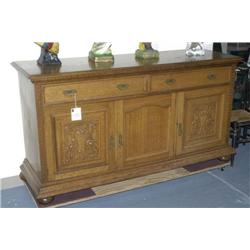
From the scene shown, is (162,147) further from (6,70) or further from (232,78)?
(6,70)

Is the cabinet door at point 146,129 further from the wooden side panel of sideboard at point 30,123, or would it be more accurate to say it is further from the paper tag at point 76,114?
the wooden side panel of sideboard at point 30,123

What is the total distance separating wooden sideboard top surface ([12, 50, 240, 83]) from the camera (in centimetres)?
203

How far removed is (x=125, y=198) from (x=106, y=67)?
2.96 feet

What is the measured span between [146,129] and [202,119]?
1.61ft

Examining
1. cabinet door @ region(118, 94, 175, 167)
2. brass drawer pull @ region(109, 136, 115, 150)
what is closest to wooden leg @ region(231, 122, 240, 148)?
cabinet door @ region(118, 94, 175, 167)

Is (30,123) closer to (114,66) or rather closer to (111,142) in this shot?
(111,142)

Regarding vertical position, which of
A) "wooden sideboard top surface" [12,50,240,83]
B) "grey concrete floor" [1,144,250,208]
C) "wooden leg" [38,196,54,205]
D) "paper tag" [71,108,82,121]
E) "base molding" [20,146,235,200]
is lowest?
"grey concrete floor" [1,144,250,208]

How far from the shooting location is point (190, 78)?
8.18ft

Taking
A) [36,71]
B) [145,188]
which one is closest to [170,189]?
[145,188]

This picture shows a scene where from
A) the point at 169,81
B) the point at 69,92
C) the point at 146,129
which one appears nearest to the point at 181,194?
the point at 146,129

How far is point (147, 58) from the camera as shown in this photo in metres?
2.49

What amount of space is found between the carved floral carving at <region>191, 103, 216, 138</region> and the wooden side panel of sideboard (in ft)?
3.74

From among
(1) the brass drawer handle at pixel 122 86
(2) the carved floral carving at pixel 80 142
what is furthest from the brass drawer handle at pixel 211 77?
(2) the carved floral carving at pixel 80 142

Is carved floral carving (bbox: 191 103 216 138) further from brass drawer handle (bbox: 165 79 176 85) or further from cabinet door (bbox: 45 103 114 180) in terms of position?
cabinet door (bbox: 45 103 114 180)
